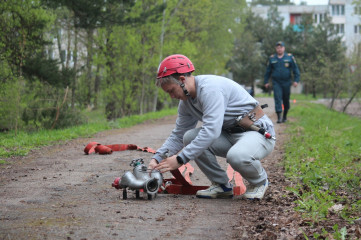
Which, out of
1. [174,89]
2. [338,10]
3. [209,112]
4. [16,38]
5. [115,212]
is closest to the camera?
[115,212]

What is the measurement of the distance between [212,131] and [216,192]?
2.92 ft

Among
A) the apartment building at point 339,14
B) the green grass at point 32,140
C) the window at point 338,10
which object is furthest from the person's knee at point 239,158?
the window at point 338,10

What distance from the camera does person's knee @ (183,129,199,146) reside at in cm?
570

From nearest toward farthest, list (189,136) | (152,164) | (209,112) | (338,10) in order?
(209,112) < (152,164) < (189,136) < (338,10)

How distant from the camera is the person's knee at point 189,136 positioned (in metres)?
5.70

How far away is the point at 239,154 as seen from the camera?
5.27 meters

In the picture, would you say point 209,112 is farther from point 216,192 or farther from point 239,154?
point 216,192

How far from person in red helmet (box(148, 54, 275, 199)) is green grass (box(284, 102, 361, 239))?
63 centimetres

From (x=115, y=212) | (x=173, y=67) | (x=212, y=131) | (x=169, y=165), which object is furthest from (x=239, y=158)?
(x=115, y=212)

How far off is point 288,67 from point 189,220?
11.9 meters

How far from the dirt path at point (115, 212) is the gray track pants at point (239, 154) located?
0.29 metres

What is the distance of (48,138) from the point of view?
12.1m

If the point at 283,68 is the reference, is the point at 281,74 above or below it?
below

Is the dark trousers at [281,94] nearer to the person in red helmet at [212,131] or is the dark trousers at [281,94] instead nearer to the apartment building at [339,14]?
the person in red helmet at [212,131]
